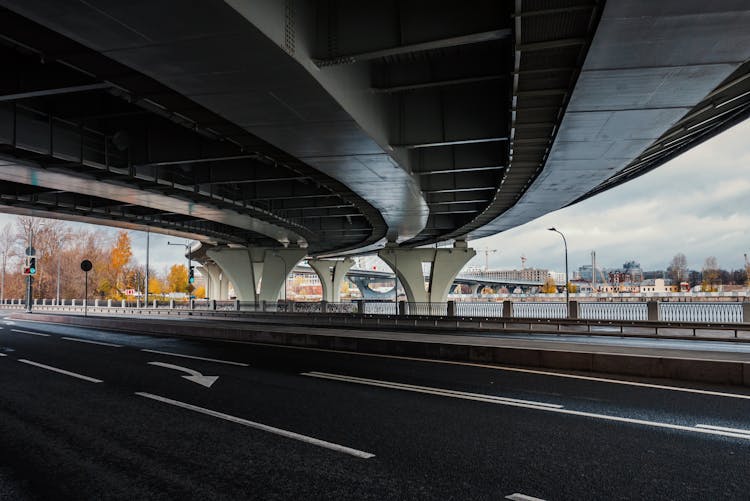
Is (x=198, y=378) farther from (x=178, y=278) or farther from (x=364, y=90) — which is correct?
(x=178, y=278)

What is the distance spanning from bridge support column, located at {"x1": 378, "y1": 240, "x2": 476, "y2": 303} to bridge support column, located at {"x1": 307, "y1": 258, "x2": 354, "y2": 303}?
120 feet

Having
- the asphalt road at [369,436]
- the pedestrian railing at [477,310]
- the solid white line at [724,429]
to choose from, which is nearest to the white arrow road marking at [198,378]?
the asphalt road at [369,436]

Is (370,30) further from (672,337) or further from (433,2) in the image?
(672,337)

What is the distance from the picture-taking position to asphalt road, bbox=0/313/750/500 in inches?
191

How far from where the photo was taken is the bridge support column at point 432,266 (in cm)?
5150

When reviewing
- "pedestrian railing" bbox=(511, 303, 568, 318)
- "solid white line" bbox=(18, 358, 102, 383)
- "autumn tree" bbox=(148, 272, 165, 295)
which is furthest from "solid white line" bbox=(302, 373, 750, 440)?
"autumn tree" bbox=(148, 272, 165, 295)

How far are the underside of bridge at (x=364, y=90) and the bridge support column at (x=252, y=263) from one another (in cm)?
2972

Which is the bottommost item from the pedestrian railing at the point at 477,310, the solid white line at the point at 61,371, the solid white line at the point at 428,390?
the pedestrian railing at the point at 477,310

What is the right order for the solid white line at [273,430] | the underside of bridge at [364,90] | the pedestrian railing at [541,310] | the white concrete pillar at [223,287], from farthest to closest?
the white concrete pillar at [223,287], the pedestrian railing at [541,310], the underside of bridge at [364,90], the solid white line at [273,430]

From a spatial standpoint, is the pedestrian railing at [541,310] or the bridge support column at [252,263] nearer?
the pedestrian railing at [541,310]

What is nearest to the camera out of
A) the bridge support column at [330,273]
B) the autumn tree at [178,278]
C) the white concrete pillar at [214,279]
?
the white concrete pillar at [214,279]

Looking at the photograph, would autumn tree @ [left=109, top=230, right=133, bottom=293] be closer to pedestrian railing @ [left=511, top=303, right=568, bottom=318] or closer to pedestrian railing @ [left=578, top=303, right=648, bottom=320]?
pedestrian railing @ [left=511, top=303, right=568, bottom=318]

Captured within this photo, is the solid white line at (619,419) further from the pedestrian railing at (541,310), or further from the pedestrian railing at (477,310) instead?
the pedestrian railing at (477,310)

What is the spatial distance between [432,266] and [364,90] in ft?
137
